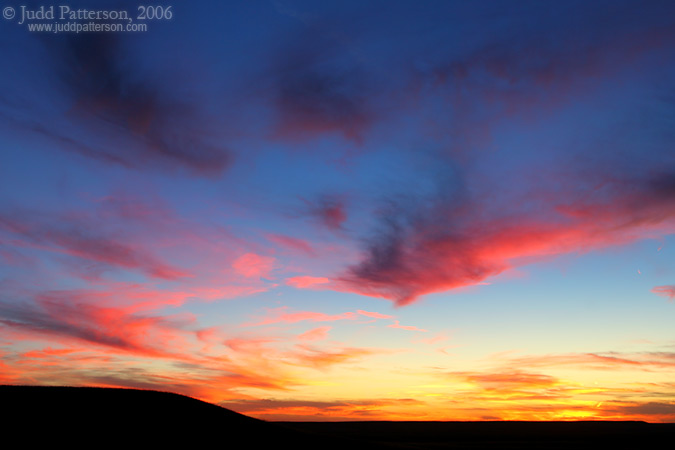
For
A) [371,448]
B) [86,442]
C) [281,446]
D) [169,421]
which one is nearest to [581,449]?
[371,448]

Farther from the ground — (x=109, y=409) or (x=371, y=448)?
(x=109, y=409)

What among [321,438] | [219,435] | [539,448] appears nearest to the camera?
[219,435]

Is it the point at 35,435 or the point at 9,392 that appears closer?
the point at 35,435

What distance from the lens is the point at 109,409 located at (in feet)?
136

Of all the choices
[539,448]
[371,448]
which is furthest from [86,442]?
[539,448]

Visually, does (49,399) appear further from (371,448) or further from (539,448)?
(539,448)

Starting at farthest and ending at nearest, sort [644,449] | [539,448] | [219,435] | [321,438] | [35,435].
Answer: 1. [539,448]
2. [644,449]
3. [321,438]
4. [219,435]
5. [35,435]

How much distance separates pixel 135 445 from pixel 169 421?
269 inches

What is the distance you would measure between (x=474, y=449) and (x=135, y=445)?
59.7 meters

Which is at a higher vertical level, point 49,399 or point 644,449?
point 49,399

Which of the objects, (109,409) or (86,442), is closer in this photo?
(86,442)

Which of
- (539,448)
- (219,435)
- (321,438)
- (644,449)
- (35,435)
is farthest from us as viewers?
(539,448)

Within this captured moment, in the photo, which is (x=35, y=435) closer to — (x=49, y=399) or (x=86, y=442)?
(x=86, y=442)

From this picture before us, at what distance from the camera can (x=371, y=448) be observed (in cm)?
4906
